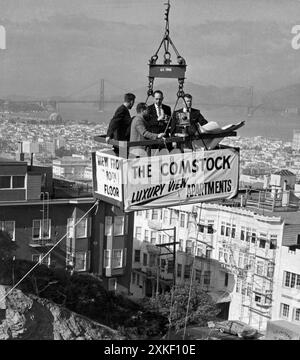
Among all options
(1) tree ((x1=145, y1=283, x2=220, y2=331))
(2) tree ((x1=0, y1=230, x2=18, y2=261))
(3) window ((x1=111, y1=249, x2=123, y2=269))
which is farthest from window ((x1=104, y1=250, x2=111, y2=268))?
(2) tree ((x1=0, y1=230, x2=18, y2=261))

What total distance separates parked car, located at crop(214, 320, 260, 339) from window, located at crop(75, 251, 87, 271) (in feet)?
7.36

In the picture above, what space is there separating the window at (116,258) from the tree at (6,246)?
1.82 meters

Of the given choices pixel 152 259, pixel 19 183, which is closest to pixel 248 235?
pixel 152 259

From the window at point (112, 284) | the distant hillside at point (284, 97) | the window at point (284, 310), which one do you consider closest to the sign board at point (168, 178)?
the distant hillside at point (284, 97)

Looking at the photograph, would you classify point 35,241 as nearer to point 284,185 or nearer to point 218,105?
point 218,105

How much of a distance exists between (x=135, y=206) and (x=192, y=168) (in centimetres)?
38

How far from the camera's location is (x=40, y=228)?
459 inches

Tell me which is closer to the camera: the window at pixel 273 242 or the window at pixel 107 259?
the window at pixel 107 259

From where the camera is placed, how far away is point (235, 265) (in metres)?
14.0

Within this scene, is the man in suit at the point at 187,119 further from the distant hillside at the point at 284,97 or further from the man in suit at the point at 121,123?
the distant hillside at the point at 284,97

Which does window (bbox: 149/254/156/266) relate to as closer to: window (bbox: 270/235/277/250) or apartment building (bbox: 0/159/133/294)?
apartment building (bbox: 0/159/133/294)

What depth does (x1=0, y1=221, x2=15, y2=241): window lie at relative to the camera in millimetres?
11375

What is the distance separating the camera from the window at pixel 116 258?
1262 centimetres
